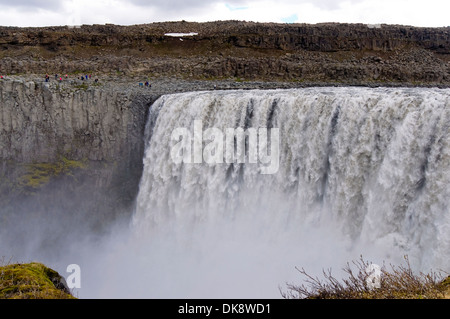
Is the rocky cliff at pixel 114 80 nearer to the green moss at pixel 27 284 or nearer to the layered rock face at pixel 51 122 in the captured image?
the layered rock face at pixel 51 122

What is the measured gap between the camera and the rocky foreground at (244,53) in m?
38.7

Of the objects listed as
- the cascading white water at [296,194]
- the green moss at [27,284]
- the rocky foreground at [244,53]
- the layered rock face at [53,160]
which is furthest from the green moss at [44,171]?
the green moss at [27,284]

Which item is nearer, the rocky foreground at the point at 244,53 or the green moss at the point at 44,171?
the green moss at the point at 44,171

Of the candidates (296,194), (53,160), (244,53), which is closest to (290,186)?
(296,194)

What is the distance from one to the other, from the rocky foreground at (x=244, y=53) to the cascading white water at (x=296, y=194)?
1706 cm

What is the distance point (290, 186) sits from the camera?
62.8 feet

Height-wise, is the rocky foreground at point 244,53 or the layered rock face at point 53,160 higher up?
the rocky foreground at point 244,53

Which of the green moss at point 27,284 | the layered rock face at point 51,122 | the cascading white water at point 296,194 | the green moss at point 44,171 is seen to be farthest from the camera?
the green moss at point 44,171

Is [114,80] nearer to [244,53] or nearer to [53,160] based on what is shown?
[53,160]

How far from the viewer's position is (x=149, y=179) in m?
24.7

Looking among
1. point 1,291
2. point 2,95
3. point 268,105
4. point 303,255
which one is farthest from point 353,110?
point 2,95

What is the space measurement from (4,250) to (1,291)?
24.3 metres

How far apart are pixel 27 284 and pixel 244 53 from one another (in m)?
44.3
